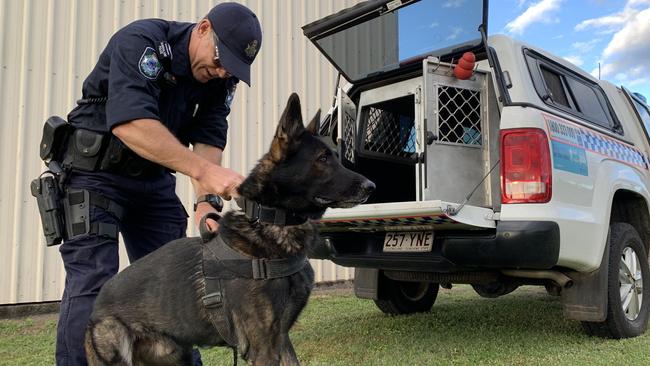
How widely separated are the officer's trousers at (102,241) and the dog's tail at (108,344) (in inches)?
2.7

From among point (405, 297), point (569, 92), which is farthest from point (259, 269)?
point (569, 92)

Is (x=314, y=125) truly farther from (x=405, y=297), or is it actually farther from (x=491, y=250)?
(x=405, y=297)

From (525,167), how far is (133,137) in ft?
7.57

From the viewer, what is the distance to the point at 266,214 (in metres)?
2.23

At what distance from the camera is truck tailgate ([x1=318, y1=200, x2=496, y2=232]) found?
3.05m

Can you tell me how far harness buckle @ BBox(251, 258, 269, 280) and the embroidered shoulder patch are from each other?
0.92 metres

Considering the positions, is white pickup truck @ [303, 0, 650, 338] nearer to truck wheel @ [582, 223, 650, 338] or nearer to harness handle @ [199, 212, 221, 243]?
truck wheel @ [582, 223, 650, 338]

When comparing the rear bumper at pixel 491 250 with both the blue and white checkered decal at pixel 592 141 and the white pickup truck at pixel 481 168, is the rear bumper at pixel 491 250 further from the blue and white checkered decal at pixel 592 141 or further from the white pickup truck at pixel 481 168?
the blue and white checkered decal at pixel 592 141

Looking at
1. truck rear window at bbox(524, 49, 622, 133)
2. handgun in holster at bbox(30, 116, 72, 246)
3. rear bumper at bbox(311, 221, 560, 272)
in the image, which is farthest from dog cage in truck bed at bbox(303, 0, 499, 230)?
handgun in holster at bbox(30, 116, 72, 246)

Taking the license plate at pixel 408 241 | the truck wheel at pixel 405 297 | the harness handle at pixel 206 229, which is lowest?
the truck wheel at pixel 405 297

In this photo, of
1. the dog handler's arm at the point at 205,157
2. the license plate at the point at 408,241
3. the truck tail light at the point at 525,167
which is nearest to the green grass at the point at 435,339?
the license plate at the point at 408,241

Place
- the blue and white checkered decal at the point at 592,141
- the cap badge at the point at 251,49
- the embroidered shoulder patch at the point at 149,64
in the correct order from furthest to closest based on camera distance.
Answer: the blue and white checkered decal at the point at 592,141 → the cap badge at the point at 251,49 → the embroidered shoulder patch at the point at 149,64

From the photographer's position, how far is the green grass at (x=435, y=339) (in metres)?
3.39

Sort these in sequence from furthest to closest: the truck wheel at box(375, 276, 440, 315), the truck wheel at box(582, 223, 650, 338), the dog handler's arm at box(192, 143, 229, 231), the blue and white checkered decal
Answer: the truck wheel at box(375, 276, 440, 315), the truck wheel at box(582, 223, 650, 338), the blue and white checkered decal, the dog handler's arm at box(192, 143, 229, 231)
